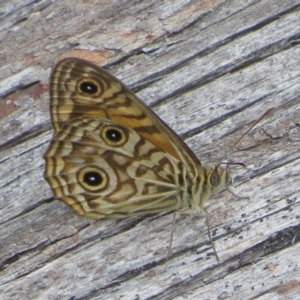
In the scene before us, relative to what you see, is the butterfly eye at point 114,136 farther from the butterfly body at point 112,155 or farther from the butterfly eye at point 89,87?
the butterfly eye at point 89,87

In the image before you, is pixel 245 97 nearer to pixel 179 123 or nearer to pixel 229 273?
pixel 179 123

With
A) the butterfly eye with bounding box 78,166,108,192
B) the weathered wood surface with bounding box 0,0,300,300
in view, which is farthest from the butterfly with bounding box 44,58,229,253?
the weathered wood surface with bounding box 0,0,300,300

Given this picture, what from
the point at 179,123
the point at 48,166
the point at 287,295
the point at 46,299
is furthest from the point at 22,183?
the point at 287,295

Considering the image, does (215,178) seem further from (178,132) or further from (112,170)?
(112,170)

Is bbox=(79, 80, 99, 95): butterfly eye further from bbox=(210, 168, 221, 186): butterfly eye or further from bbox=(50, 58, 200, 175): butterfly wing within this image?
bbox=(210, 168, 221, 186): butterfly eye

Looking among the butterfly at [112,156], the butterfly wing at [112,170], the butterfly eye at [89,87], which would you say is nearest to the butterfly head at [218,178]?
the butterfly at [112,156]

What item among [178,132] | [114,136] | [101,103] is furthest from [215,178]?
[101,103]

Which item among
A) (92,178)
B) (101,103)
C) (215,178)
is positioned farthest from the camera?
(92,178)

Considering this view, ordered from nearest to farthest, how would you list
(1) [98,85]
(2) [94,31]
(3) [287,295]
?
(3) [287,295], (1) [98,85], (2) [94,31]
